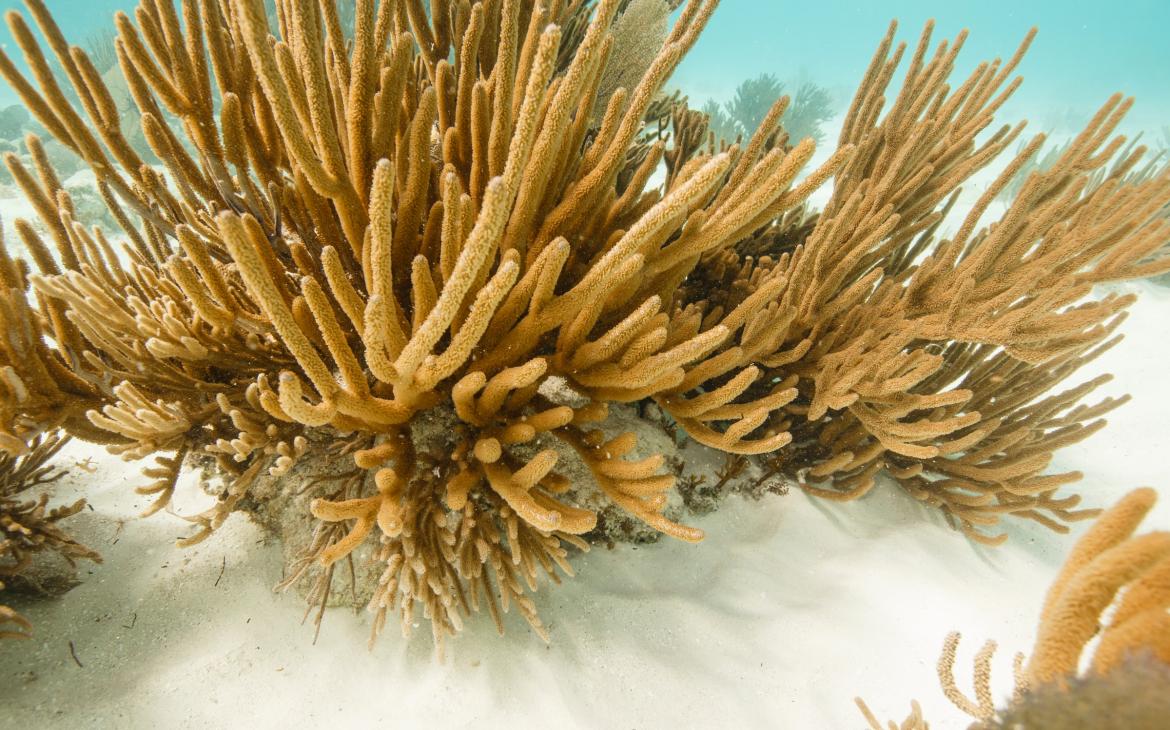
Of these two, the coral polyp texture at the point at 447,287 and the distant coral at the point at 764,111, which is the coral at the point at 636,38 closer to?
the coral polyp texture at the point at 447,287

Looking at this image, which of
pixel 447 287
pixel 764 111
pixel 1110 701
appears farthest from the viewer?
pixel 764 111

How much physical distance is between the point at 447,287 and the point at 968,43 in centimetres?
8142

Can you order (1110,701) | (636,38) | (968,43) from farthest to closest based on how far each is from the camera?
(968,43)
(636,38)
(1110,701)

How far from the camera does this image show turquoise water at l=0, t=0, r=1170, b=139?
34.5 metres

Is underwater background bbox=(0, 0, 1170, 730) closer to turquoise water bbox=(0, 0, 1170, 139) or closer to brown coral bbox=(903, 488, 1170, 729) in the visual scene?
brown coral bbox=(903, 488, 1170, 729)

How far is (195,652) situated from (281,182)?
5.62ft

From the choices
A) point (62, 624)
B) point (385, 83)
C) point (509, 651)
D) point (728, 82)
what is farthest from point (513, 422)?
point (728, 82)

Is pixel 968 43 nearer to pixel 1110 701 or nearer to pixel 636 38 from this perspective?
pixel 636 38

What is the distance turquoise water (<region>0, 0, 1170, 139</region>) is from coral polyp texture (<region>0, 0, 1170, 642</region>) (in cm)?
2525

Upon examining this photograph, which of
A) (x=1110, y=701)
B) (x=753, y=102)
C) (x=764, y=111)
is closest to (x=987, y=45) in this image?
(x=753, y=102)

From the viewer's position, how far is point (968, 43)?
5950cm

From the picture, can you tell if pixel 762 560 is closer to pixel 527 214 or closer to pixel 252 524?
pixel 527 214

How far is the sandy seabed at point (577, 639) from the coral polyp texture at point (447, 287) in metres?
0.24

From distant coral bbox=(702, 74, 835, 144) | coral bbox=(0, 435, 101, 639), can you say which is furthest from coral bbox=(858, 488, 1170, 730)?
distant coral bbox=(702, 74, 835, 144)
